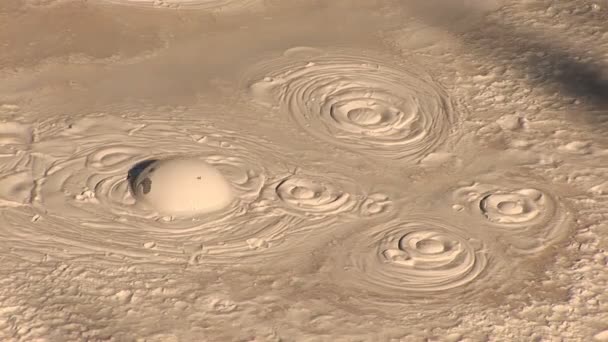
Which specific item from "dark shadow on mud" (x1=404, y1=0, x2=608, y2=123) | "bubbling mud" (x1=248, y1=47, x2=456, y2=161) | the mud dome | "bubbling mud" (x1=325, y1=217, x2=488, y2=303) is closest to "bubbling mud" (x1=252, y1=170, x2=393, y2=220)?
the mud dome

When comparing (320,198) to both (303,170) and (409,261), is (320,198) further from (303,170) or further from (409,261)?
(409,261)

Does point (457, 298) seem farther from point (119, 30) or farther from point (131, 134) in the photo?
point (119, 30)

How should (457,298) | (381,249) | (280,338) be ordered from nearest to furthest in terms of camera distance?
(280,338) < (457,298) < (381,249)

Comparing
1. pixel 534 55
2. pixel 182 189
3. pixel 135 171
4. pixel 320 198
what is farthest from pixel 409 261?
pixel 534 55

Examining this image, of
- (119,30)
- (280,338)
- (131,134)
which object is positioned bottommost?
(280,338)

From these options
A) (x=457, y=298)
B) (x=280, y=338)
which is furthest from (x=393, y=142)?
(x=280, y=338)

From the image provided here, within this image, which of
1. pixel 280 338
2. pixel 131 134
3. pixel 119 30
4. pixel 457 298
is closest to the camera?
pixel 280 338

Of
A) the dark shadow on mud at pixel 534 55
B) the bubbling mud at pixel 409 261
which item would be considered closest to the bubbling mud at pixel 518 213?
the bubbling mud at pixel 409 261
